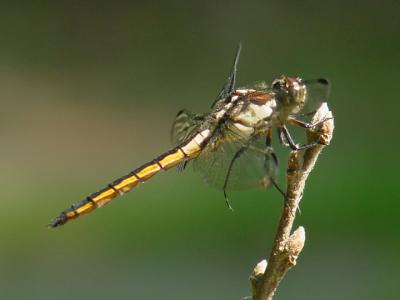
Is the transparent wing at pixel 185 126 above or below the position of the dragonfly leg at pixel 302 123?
above

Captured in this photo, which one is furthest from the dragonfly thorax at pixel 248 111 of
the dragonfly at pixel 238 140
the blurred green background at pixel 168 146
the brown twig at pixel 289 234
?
the blurred green background at pixel 168 146

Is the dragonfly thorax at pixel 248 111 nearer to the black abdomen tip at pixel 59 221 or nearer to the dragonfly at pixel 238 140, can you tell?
the dragonfly at pixel 238 140

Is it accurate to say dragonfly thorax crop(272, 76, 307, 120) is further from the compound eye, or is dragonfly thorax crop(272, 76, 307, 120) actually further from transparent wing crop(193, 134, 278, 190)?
transparent wing crop(193, 134, 278, 190)

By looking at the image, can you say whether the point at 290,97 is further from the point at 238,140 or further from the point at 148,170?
the point at 148,170

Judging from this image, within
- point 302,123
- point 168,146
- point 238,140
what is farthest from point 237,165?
point 168,146

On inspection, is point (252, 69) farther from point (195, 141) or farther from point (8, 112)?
point (195, 141)

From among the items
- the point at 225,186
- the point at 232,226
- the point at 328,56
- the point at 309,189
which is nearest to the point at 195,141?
the point at 225,186
